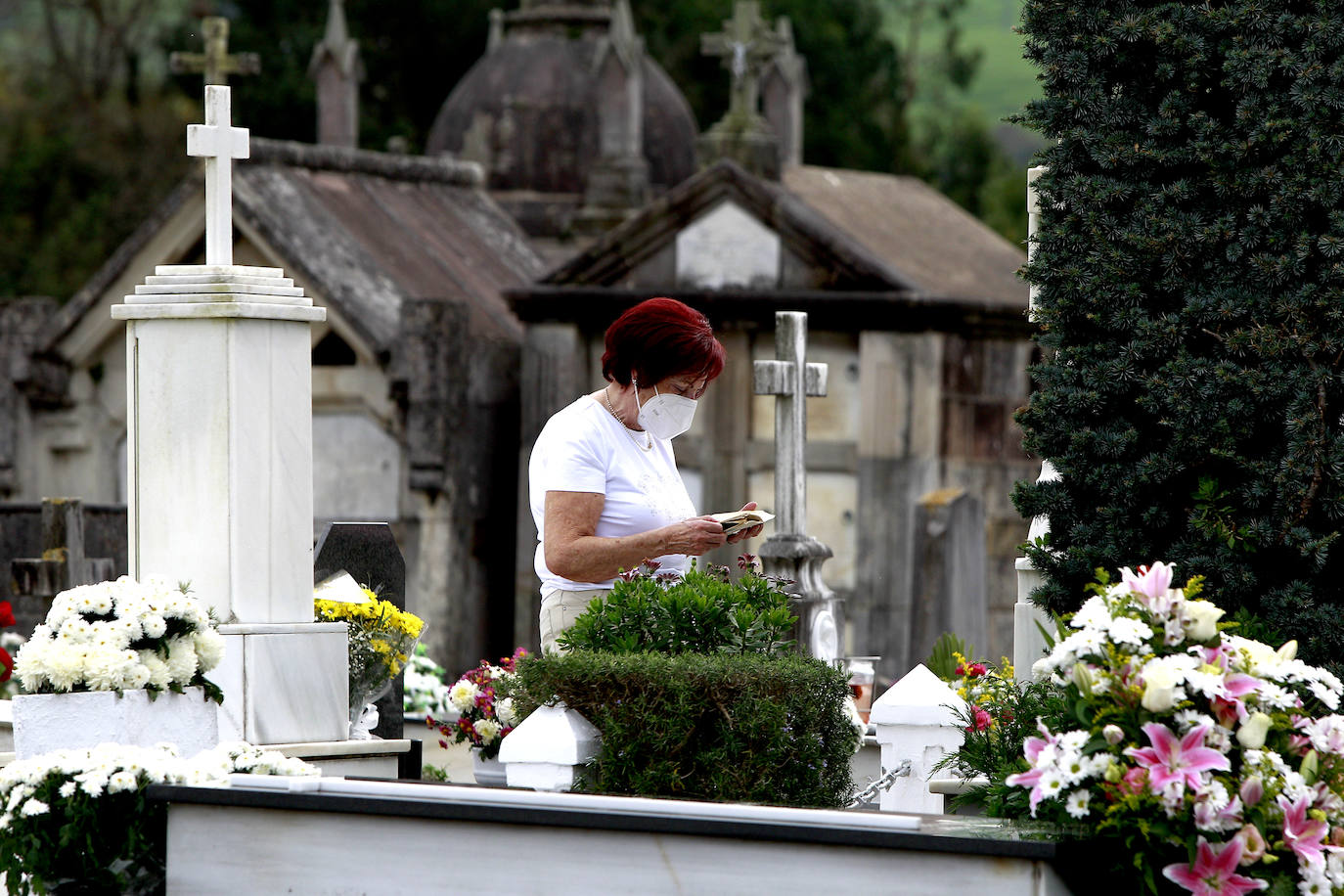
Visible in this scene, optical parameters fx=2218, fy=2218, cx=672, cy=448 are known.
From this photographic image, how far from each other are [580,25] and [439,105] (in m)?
15.9

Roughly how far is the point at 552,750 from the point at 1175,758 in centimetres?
166

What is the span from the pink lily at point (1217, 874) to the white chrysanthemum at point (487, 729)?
2.62m

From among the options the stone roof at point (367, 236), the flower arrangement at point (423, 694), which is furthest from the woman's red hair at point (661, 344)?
the stone roof at point (367, 236)

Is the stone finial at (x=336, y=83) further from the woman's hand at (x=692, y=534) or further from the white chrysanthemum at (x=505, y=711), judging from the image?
the woman's hand at (x=692, y=534)

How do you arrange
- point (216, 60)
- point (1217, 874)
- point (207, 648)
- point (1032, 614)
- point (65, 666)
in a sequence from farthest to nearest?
point (216, 60)
point (1032, 614)
point (207, 648)
point (65, 666)
point (1217, 874)

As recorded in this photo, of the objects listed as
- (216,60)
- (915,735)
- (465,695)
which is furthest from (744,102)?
(465,695)

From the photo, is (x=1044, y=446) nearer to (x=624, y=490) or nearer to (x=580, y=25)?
(x=624, y=490)

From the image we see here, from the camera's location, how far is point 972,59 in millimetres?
53000

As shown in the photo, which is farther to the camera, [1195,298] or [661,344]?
[661,344]

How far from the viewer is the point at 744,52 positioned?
19.5 metres

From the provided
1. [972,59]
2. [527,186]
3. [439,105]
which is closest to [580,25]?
[527,186]

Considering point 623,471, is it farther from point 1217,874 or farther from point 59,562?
point 59,562

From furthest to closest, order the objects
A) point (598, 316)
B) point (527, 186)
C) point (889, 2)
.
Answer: point (889, 2) → point (527, 186) → point (598, 316)

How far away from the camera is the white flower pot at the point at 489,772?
692 cm
